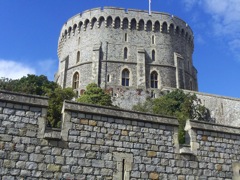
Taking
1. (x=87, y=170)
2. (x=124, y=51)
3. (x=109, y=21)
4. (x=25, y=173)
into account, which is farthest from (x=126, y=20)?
(x=25, y=173)

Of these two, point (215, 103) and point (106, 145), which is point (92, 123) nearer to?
point (106, 145)

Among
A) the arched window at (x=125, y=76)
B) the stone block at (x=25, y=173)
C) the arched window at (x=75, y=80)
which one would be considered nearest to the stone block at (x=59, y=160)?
the stone block at (x=25, y=173)

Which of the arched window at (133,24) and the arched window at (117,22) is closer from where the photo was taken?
the arched window at (117,22)

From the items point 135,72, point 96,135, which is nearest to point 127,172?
point 96,135

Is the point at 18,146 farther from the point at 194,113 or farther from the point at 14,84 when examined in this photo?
the point at 194,113

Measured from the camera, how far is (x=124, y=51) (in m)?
46.7

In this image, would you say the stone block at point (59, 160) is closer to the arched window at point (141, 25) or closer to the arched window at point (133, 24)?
the arched window at point (133, 24)

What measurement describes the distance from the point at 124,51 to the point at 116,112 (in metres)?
38.1

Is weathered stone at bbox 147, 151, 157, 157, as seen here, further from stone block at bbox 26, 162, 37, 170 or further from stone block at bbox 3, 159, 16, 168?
stone block at bbox 3, 159, 16, 168

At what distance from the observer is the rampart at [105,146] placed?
7973 mm

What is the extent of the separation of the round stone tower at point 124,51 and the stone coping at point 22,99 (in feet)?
116

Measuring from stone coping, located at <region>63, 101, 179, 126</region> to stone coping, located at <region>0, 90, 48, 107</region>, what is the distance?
0.57m

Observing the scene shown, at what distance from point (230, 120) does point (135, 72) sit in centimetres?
1384

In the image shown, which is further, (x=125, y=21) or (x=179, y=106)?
(x=125, y=21)
